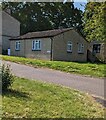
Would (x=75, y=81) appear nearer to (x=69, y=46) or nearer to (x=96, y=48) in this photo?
(x=69, y=46)

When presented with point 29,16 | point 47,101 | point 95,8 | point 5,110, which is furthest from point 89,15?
point 29,16

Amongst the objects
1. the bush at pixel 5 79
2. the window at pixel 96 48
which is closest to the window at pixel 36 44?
the window at pixel 96 48

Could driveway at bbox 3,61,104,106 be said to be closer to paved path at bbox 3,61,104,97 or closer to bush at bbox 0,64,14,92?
paved path at bbox 3,61,104,97

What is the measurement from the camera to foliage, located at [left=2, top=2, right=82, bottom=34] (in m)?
57.9

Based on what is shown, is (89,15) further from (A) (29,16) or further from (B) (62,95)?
(A) (29,16)

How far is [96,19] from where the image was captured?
74.4 ft

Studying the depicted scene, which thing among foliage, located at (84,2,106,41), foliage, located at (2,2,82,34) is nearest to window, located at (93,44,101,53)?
foliage, located at (2,2,82,34)

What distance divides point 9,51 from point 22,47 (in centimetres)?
282

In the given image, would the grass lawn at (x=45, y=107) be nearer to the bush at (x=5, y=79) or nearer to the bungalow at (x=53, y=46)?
the bush at (x=5, y=79)

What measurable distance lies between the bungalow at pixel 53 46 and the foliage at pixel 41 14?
728 inches

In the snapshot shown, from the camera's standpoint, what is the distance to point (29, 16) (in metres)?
58.8

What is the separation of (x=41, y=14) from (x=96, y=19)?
38070mm

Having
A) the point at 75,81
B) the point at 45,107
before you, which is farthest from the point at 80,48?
the point at 45,107

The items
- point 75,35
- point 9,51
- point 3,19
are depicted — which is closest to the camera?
point 75,35
